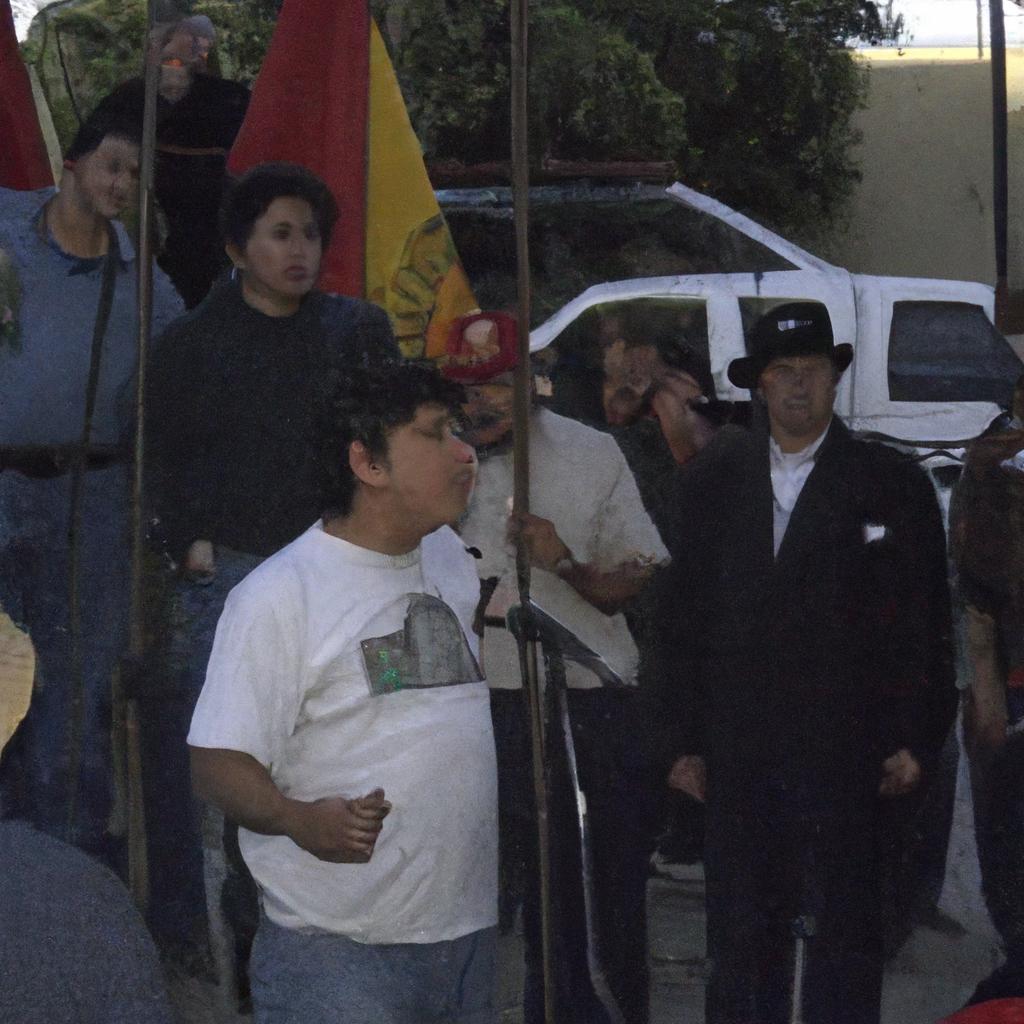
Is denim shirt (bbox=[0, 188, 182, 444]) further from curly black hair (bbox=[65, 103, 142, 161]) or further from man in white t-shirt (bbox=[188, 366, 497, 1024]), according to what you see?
man in white t-shirt (bbox=[188, 366, 497, 1024])

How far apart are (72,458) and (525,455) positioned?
3.90ft

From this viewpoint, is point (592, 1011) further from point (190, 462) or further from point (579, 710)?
point (190, 462)

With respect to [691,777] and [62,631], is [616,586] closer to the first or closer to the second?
[691,777]

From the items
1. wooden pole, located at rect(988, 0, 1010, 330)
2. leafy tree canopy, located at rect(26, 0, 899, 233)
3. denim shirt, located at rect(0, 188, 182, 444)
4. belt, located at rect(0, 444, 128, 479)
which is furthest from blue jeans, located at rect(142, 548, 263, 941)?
wooden pole, located at rect(988, 0, 1010, 330)

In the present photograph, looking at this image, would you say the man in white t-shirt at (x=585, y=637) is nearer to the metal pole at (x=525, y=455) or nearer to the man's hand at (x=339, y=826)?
the metal pole at (x=525, y=455)

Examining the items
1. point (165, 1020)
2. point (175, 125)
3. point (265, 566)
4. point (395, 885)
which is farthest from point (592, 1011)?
point (175, 125)

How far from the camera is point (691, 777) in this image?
4.02 m

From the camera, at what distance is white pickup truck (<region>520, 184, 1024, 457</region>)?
394 centimetres

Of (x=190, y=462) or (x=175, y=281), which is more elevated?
(x=175, y=281)

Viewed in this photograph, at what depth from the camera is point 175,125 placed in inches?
167

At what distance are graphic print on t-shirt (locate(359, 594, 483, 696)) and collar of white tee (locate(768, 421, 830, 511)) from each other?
95cm

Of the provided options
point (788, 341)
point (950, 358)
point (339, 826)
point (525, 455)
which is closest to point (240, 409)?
point (525, 455)

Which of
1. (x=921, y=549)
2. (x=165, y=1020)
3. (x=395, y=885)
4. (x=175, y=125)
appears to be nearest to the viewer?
(x=165, y=1020)

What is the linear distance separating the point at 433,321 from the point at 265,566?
1.10 meters
